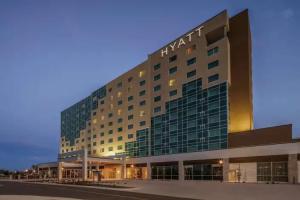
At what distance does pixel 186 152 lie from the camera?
82688 mm

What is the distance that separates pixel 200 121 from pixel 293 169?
84.4 ft

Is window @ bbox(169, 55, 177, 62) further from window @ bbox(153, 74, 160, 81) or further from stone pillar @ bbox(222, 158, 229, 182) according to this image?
stone pillar @ bbox(222, 158, 229, 182)

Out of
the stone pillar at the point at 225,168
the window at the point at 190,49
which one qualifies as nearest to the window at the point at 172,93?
the window at the point at 190,49

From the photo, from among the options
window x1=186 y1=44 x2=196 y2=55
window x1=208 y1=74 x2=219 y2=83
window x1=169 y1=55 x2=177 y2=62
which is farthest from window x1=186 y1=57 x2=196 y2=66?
window x1=208 y1=74 x2=219 y2=83

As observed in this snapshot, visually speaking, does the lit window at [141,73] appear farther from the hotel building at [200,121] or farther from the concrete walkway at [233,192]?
the concrete walkway at [233,192]

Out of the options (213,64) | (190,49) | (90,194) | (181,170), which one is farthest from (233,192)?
(190,49)

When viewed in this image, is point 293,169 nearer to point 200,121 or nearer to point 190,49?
point 200,121

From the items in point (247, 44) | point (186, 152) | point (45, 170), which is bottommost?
point (45, 170)

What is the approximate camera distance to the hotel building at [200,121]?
65394 mm

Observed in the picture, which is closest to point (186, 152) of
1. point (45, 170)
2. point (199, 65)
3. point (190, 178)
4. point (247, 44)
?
point (190, 178)

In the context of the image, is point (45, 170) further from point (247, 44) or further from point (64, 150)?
point (247, 44)

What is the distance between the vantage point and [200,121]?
80500 mm

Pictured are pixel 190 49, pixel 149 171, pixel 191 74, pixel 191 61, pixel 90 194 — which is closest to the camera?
pixel 90 194

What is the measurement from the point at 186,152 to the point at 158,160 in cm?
982
